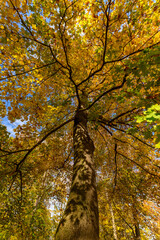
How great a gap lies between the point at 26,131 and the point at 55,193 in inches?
143

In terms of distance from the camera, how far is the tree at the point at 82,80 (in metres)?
A: 1.78

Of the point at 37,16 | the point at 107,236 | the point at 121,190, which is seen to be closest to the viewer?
the point at 37,16

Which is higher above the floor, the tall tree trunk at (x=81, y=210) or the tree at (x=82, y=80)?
the tree at (x=82, y=80)

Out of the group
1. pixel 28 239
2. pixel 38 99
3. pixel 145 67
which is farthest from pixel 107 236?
pixel 145 67

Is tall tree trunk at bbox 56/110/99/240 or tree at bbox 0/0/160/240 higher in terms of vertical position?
tree at bbox 0/0/160/240

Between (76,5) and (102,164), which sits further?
(102,164)

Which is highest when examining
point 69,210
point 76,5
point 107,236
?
point 76,5

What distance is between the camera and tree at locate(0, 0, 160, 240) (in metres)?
1.78

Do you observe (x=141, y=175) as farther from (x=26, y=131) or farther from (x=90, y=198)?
(x=26, y=131)

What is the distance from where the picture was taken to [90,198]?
1597 millimetres

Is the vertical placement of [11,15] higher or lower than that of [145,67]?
higher

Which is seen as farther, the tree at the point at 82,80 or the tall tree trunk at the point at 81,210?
the tree at the point at 82,80

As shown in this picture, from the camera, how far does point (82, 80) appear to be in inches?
171

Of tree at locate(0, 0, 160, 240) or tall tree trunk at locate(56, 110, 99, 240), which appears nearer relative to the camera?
tall tree trunk at locate(56, 110, 99, 240)
